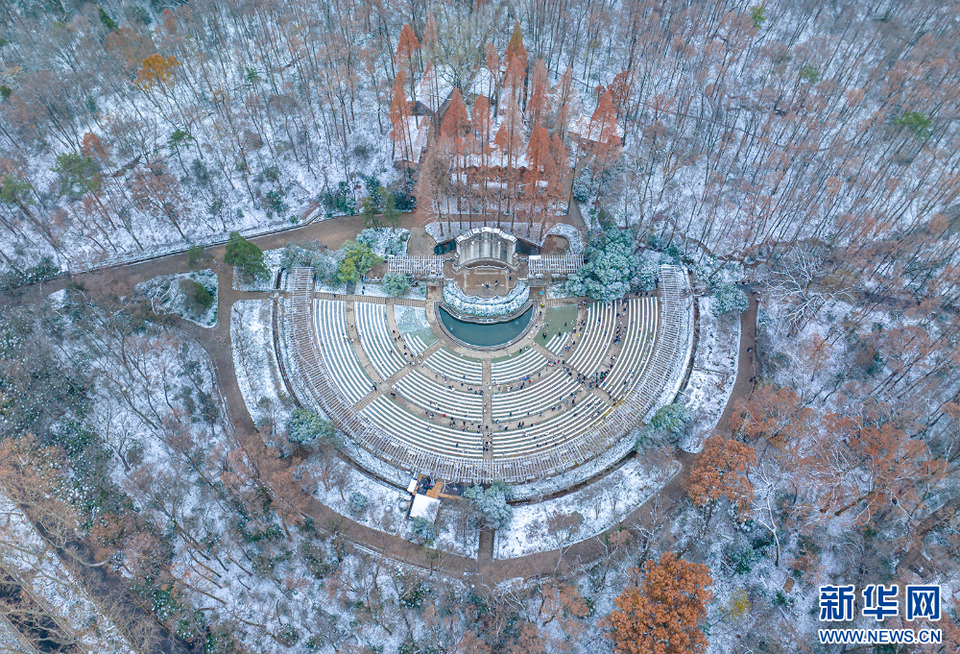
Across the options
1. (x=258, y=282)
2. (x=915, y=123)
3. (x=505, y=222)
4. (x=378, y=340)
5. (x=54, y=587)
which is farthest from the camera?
(x=505, y=222)

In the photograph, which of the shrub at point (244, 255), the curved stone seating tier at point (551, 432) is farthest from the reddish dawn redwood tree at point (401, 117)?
the curved stone seating tier at point (551, 432)

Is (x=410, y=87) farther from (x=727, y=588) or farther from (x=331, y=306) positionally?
(x=727, y=588)

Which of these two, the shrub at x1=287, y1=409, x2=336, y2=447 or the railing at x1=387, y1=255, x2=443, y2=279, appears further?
the railing at x1=387, y1=255, x2=443, y2=279

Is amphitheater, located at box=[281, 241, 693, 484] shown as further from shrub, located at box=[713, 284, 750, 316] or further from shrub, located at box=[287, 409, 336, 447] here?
shrub, located at box=[713, 284, 750, 316]

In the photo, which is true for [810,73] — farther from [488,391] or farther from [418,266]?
[488,391]

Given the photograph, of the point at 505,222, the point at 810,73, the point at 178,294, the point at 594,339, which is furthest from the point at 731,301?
the point at 178,294

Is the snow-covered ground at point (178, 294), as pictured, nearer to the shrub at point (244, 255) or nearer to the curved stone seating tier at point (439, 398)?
the shrub at point (244, 255)

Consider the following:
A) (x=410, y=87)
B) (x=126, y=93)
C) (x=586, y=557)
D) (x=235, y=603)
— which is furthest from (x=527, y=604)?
(x=126, y=93)

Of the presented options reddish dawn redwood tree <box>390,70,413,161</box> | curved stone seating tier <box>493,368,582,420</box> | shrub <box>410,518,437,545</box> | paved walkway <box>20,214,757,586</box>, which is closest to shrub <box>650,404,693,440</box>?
paved walkway <box>20,214,757,586</box>
